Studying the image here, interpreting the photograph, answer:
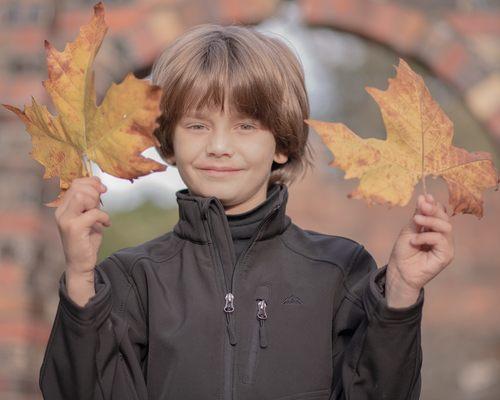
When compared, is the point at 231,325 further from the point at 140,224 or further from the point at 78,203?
the point at 140,224

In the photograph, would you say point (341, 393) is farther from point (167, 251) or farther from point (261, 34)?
point (261, 34)

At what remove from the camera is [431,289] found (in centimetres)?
820

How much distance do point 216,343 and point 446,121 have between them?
0.55 meters

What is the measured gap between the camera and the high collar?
177 cm

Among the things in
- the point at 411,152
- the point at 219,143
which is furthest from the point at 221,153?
the point at 411,152

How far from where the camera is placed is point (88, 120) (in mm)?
1639

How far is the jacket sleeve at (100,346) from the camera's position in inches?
63.5

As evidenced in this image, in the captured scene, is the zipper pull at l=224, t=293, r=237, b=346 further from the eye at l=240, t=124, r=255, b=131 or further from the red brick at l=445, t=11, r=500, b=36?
the red brick at l=445, t=11, r=500, b=36

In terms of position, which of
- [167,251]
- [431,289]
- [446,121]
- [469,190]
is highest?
[446,121]

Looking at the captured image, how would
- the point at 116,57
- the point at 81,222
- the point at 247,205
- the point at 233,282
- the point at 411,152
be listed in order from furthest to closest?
the point at 116,57 < the point at 247,205 < the point at 233,282 < the point at 411,152 < the point at 81,222

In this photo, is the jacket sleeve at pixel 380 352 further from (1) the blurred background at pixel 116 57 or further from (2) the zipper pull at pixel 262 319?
(1) the blurred background at pixel 116 57

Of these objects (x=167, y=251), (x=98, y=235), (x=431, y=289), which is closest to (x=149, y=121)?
(x=98, y=235)

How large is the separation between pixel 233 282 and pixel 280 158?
1.08ft

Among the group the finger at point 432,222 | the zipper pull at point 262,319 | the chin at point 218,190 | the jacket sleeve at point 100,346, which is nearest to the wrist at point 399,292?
the finger at point 432,222
